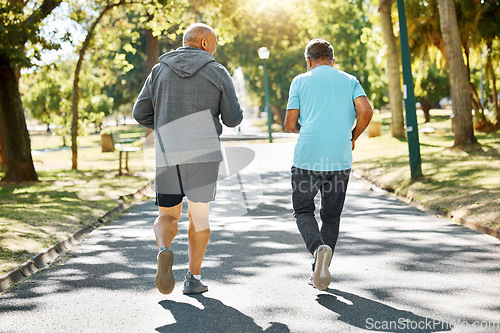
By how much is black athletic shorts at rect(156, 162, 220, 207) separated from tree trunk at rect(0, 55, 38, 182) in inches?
510

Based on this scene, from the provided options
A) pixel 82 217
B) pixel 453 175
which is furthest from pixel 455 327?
pixel 453 175

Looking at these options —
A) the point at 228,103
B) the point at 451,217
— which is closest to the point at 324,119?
the point at 228,103

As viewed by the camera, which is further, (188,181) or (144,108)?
(144,108)

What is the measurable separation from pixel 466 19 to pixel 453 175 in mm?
14670

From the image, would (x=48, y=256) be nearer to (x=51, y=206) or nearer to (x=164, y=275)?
(x=164, y=275)

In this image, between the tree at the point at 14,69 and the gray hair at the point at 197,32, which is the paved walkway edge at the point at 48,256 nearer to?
the gray hair at the point at 197,32

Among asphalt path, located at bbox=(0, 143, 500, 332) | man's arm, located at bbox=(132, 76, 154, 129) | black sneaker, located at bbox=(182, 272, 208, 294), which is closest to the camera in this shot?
asphalt path, located at bbox=(0, 143, 500, 332)

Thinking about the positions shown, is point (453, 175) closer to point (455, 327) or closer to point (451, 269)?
point (451, 269)

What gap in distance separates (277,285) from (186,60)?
6.90 ft

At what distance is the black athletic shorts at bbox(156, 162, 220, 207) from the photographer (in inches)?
200

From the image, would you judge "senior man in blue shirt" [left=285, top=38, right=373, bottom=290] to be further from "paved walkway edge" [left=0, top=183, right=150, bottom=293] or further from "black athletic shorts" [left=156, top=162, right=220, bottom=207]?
"paved walkway edge" [left=0, top=183, right=150, bottom=293]

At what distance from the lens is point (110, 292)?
223 inches

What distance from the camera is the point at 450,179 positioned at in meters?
12.8

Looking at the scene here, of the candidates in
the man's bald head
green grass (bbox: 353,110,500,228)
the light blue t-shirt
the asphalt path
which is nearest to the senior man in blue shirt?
the light blue t-shirt
